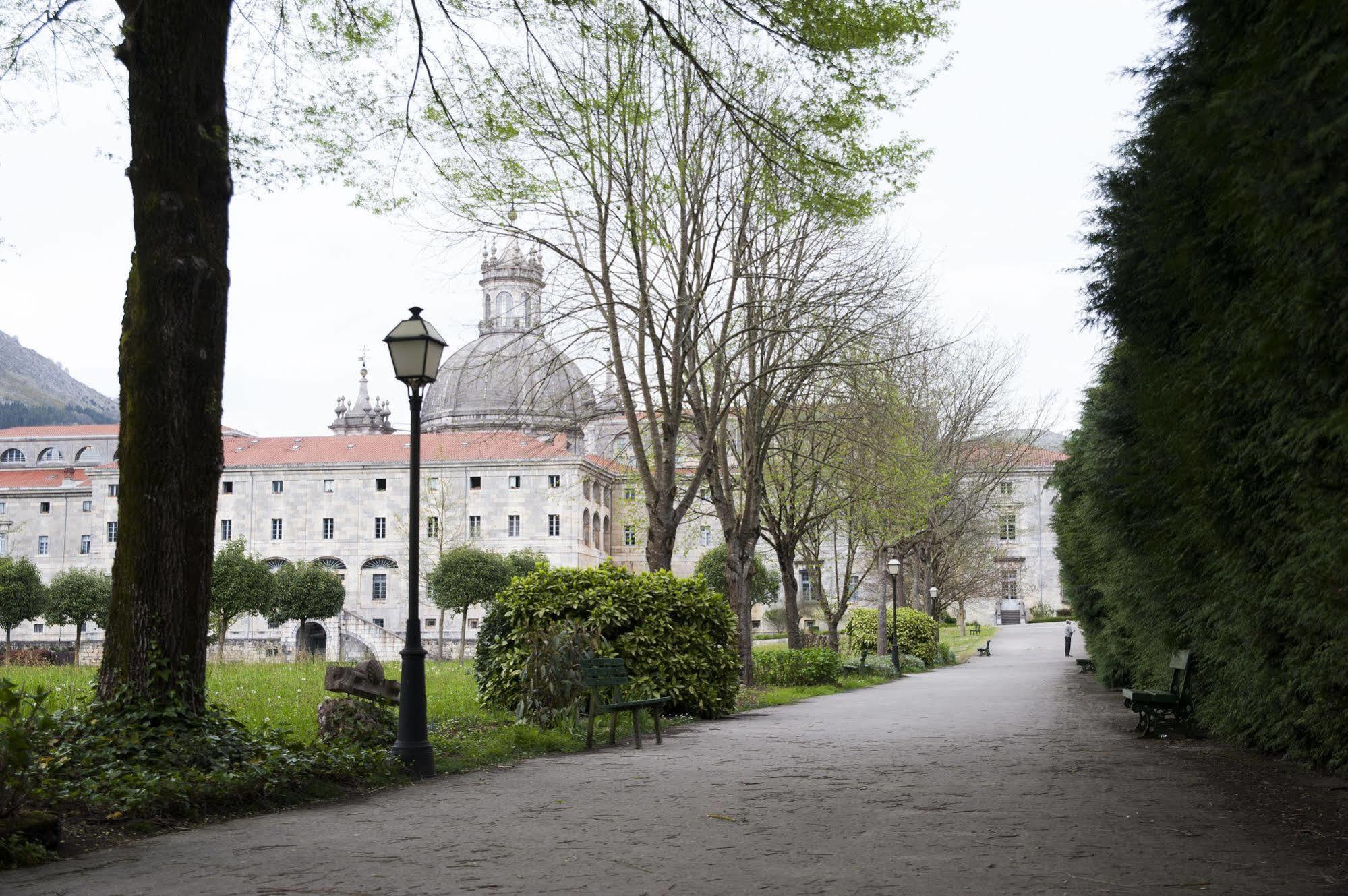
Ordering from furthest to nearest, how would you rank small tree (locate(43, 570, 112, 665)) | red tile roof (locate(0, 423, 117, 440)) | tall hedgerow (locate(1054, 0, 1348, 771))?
red tile roof (locate(0, 423, 117, 440))
small tree (locate(43, 570, 112, 665))
tall hedgerow (locate(1054, 0, 1348, 771))

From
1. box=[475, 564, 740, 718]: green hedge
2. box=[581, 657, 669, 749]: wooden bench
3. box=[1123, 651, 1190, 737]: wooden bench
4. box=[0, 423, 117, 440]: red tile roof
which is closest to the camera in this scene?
box=[581, 657, 669, 749]: wooden bench

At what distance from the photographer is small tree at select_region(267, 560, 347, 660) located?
1956 inches

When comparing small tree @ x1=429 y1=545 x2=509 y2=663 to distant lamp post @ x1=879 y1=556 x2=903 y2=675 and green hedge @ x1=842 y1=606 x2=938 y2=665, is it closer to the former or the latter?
green hedge @ x1=842 y1=606 x2=938 y2=665

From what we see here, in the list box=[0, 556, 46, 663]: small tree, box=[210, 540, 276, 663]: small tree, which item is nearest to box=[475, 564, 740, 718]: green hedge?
box=[210, 540, 276, 663]: small tree

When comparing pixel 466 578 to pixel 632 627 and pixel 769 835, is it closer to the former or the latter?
pixel 632 627

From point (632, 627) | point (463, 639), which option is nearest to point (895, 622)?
point (632, 627)

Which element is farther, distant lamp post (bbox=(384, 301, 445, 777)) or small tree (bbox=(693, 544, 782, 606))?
small tree (bbox=(693, 544, 782, 606))

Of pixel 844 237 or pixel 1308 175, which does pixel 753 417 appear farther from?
pixel 1308 175

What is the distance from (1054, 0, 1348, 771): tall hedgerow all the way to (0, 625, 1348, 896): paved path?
1.08 meters

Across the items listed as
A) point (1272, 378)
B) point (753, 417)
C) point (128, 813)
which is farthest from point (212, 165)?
point (753, 417)

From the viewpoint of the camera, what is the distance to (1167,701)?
1066 centimetres

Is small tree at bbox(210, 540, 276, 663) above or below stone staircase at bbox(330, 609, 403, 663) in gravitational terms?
above

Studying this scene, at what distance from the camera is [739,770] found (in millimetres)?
8484

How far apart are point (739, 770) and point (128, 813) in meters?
4.08
